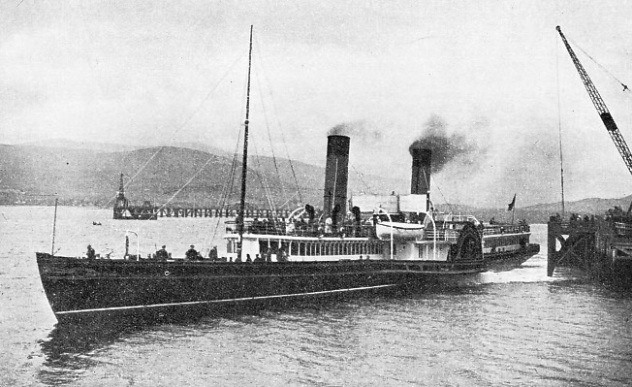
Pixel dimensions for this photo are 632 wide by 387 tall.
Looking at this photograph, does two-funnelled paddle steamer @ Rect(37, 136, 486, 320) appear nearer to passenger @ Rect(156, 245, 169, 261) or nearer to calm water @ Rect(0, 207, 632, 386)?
passenger @ Rect(156, 245, 169, 261)

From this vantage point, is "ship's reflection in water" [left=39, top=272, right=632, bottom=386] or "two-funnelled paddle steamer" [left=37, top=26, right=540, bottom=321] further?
"two-funnelled paddle steamer" [left=37, top=26, right=540, bottom=321]

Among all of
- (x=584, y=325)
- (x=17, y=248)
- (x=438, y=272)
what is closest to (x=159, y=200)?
(x=17, y=248)

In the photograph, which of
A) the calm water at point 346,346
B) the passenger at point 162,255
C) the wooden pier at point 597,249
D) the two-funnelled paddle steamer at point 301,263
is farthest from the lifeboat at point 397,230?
the passenger at point 162,255

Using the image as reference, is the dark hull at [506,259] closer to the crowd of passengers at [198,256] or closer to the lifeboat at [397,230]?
the lifeboat at [397,230]

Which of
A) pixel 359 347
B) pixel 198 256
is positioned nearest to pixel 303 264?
pixel 198 256

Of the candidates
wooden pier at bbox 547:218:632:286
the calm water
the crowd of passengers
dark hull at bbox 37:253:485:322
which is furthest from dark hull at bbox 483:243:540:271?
the crowd of passengers
